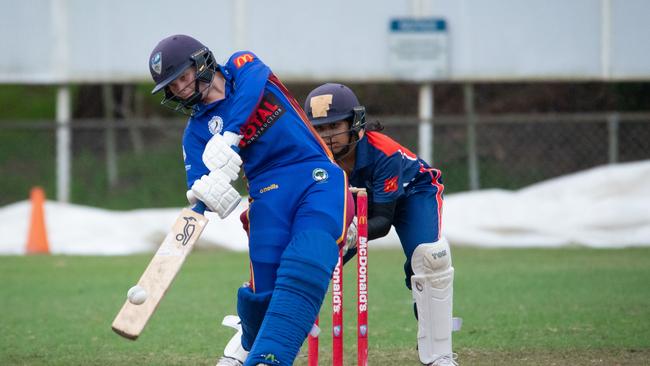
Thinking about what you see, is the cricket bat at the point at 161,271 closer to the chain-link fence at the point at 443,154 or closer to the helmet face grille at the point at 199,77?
the helmet face grille at the point at 199,77

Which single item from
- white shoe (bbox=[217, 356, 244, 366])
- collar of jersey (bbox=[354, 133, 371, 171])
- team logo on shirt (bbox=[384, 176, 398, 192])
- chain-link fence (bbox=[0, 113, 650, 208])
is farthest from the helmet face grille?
chain-link fence (bbox=[0, 113, 650, 208])

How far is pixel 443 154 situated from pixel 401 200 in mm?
9839

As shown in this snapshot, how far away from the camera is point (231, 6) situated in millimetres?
14938

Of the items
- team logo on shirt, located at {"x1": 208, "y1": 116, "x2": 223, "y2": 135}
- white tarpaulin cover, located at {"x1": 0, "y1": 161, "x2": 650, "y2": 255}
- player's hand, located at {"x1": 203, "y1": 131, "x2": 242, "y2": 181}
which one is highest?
team logo on shirt, located at {"x1": 208, "y1": 116, "x2": 223, "y2": 135}

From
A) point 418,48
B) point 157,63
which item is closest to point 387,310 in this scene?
point 157,63

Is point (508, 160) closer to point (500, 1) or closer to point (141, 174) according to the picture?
point (500, 1)

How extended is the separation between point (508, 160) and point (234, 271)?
6.49 meters

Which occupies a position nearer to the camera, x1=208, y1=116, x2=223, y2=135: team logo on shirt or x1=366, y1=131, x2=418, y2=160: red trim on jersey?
x1=208, y1=116, x2=223, y2=135: team logo on shirt

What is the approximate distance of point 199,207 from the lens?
4910mm

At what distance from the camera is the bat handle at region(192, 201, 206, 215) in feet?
16.1

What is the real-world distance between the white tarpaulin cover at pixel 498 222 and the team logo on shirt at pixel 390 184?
7093 millimetres

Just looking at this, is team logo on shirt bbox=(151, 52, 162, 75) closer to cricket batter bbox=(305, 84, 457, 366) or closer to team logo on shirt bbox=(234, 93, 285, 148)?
team logo on shirt bbox=(234, 93, 285, 148)

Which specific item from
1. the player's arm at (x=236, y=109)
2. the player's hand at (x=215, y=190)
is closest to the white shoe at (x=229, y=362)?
the player's hand at (x=215, y=190)

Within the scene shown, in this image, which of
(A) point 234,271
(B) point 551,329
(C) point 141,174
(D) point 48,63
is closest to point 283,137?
(B) point 551,329
